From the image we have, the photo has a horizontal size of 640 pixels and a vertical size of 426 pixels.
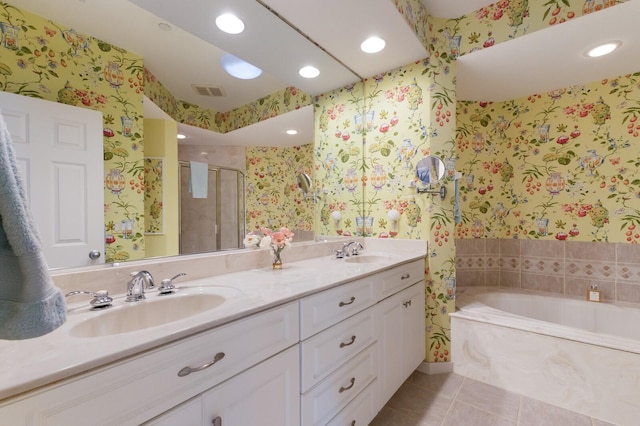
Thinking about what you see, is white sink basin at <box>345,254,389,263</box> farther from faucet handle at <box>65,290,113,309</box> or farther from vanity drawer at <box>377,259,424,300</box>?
faucet handle at <box>65,290,113,309</box>

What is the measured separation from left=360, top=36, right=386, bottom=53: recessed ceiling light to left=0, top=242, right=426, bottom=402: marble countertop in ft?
4.53

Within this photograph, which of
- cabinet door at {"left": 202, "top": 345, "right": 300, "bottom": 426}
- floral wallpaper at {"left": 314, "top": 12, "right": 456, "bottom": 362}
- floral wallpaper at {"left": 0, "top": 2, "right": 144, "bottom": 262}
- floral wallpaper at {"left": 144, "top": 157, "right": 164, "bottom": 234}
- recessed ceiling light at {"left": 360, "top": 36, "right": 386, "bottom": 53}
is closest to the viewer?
cabinet door at {"left": 202, "top": 345, "right": 300, "bottom": 426}

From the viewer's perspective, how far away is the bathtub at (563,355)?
4.83 feet

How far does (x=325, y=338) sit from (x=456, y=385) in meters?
1.29

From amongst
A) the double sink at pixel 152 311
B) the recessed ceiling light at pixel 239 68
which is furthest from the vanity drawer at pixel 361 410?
the recessed ceiling light at pixel 239 68

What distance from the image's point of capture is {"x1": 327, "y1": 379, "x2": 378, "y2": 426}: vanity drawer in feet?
3.85

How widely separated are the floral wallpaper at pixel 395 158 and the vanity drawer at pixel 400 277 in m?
0.14

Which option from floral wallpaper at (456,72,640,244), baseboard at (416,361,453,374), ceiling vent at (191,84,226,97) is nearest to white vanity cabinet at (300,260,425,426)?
baseboard at (416,361,453,374)

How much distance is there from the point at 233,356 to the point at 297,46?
1.68m

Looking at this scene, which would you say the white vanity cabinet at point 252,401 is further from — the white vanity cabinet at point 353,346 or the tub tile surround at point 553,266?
the tub tile surround at point 553,266

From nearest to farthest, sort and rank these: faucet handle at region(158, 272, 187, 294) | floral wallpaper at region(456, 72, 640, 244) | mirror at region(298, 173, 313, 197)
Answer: faucet handle at region(158, 272, 187, 294), mirror at region(298, 173, 313, 197), floral wallpaper at region(456, 72, 640, 244)

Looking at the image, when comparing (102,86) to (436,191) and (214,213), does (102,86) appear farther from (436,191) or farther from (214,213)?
(436,191)

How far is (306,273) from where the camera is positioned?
1.35 meters

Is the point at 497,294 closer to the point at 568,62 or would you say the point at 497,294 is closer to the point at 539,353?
the point at 539,353
